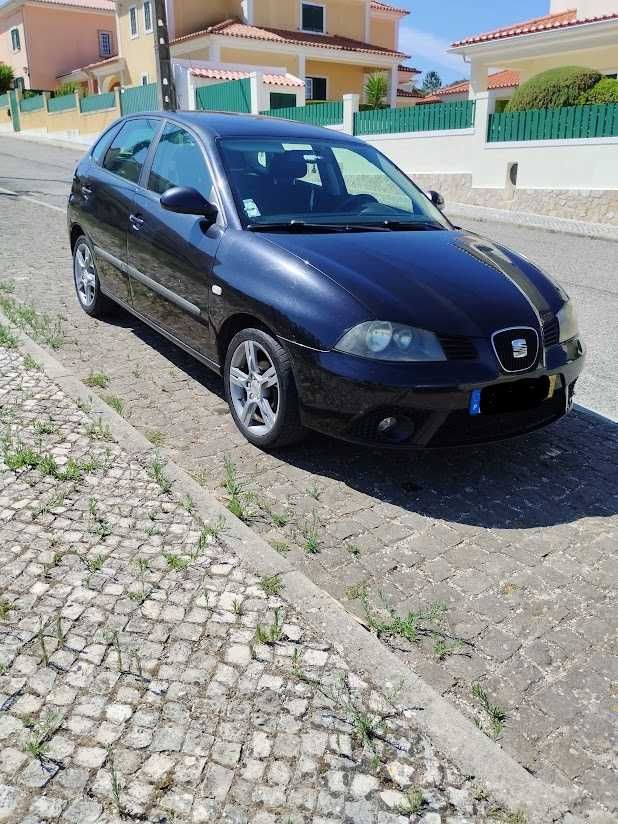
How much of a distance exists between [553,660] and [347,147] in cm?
396

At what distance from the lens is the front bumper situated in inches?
142

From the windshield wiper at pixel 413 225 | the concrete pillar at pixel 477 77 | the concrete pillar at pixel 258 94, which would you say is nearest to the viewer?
the windshield wiper at pixel 413 225

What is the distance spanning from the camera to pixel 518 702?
2.58m

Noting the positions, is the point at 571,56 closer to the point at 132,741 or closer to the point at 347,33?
the point at 347,33

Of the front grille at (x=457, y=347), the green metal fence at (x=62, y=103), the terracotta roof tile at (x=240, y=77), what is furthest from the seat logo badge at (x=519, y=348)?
the green metal fence at (x=62, y=103)

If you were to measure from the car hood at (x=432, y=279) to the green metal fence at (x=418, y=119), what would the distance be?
49.9 feet

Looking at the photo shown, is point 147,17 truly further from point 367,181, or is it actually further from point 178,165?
point 367,181

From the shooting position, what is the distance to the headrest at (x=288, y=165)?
4.83 meters

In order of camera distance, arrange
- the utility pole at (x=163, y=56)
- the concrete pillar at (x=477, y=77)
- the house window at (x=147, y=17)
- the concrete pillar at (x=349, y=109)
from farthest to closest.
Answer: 1. the house window at (x=147, y=17)
2. the concrete pillar at (x=477, y=77)
3. the utility pole at (x=163, y=56)
4. the concrete pillar at (x=349, y=109)

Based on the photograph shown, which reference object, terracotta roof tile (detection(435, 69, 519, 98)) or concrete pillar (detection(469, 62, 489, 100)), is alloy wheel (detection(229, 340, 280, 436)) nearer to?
concrete pillar (detection(469, 62, 489, 100))

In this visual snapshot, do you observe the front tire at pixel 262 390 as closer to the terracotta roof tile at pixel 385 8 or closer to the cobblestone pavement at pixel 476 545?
the cobblestone pavement at pixel 476 545

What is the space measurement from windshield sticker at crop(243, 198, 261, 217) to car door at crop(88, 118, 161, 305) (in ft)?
4.36

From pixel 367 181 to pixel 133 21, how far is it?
4051 centimetres

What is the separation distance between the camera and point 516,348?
3.79 metres
